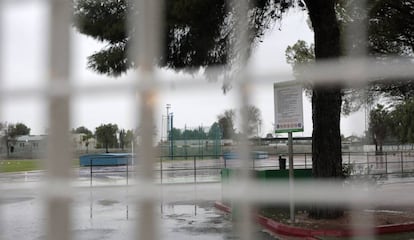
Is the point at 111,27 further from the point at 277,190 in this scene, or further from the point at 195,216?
the point at 195,216

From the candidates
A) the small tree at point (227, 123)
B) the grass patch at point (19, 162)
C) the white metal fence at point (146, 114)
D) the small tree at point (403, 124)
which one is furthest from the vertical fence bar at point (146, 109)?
the small tree at point (403, 124)

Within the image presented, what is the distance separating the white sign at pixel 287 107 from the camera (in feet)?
4.35

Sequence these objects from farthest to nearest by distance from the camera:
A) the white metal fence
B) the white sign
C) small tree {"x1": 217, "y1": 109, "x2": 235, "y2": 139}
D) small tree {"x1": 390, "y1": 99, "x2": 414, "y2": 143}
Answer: small tree {"x1": 390, "y1": 99, "x2": 414, "y2": 143} → the white sign → small tree {"x1": 217, "y1": 109, "x2": 235, "y2": 139} → the white metal fence

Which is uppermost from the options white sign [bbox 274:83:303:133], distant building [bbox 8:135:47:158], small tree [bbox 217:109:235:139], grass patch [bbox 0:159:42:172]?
white sign [bbox 274:83:303:133]

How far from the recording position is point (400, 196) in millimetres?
1198

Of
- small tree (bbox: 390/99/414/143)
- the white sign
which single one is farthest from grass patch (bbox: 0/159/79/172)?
small tree (bbox: 390/99/414/143)

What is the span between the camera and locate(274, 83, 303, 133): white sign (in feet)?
4.35

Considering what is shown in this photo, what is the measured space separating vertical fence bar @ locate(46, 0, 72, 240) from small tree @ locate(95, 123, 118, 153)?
85mm

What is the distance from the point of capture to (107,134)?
4.74 feet

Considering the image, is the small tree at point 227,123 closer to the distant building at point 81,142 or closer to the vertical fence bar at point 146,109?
the vertical fence bar at point 146,109

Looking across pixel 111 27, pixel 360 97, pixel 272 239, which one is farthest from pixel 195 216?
pixel 360 97

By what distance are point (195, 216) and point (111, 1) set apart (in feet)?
29.1

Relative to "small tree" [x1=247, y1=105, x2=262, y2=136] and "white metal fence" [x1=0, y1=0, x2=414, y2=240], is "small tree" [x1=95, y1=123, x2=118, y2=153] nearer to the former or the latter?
"white metal fence" [x1=0, y1=0, x2=414, y2=240]

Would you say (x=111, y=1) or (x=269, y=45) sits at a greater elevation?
(x=111, y=1)
